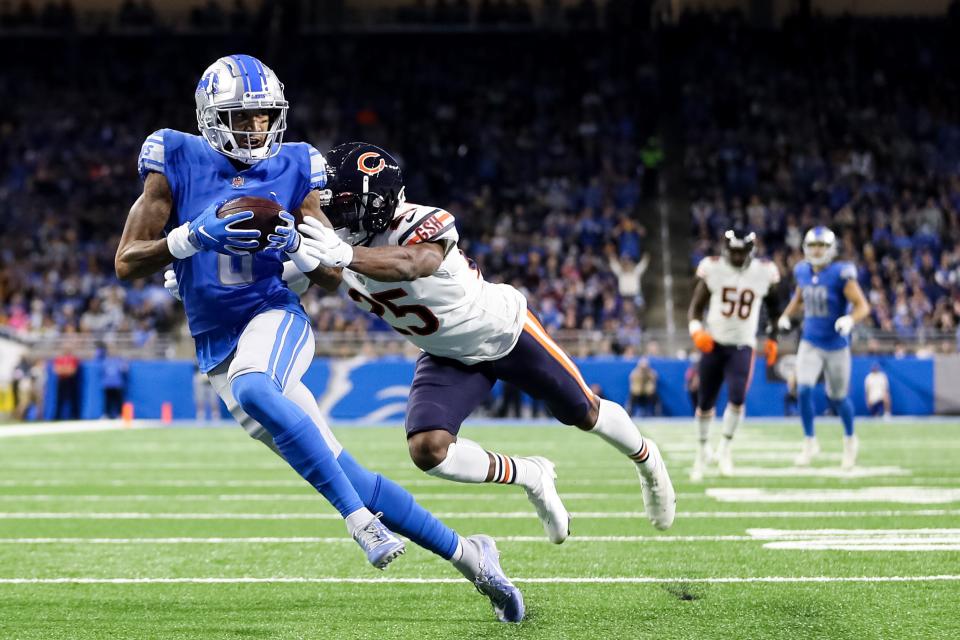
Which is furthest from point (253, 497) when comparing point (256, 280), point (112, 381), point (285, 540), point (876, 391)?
point (876, 391)

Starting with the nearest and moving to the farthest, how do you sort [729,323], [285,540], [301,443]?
1. [301,443]
2. [285,540]
3. [729,323]

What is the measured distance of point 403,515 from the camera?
3930 millimetres

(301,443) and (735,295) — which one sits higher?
(301,443)

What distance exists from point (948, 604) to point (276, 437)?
219 cm

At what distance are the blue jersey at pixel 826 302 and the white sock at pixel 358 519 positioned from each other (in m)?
6.35

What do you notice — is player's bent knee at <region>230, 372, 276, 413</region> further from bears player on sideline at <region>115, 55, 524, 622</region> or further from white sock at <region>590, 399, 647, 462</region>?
white sock at <region>590, 399, 647, 462</region>

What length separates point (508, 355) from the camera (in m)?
4.66

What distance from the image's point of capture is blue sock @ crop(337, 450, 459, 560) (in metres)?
3.93

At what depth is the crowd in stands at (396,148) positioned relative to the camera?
20.8m

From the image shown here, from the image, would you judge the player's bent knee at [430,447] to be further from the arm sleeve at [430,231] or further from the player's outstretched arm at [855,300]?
the player's outstretched arm at [855,300]

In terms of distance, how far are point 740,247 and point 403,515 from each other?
18.2 feet

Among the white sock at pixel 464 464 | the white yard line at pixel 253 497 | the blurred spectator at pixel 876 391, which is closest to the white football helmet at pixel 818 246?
the white yard line at pixel 253 497

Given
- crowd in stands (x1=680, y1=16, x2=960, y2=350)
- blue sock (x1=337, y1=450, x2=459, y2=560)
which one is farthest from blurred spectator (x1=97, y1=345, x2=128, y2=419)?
blue sock (x1=337, y1=450, x2=459, y2=560)

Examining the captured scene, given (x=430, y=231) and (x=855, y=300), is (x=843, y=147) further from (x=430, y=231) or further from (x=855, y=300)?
(x=430, y=231)
